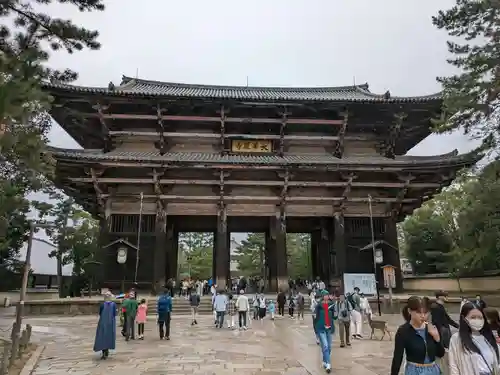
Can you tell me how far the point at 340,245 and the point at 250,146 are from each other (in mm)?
8059

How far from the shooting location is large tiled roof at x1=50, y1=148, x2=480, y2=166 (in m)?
20.5

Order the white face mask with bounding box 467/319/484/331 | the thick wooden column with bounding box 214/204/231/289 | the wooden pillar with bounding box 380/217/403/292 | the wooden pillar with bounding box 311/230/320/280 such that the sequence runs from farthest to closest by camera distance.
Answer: the wooden pillar with bounding box 311/230/320/280 < the wooden pillar with bounding box 380/217/403/292 < the thick wooden column with bounding box 214/204/231/289 < the white face mask with bounding box 467/319/484/331

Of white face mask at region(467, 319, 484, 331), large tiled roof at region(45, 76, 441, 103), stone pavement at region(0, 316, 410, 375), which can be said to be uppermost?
large tiled roof at region(45, 76, 441, 103)

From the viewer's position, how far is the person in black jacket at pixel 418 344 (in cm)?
377

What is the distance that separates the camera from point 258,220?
25.3 m

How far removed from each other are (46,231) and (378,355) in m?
29.6

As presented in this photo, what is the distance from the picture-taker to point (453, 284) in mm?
26297

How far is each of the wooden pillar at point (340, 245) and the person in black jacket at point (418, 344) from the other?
58.3ft

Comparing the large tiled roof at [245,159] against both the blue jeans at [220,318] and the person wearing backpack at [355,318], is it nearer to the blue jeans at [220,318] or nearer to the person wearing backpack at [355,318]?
the blue jeans at [220,318]

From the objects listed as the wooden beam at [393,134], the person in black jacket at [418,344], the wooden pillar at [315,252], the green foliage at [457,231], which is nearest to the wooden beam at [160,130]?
the wooden pillar at [315,252]

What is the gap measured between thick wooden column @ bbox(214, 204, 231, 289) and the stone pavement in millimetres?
6451

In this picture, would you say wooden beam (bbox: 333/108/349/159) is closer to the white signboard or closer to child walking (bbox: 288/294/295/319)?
the white signboard

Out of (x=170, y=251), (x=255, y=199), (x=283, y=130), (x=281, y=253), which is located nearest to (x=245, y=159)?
(x=255, y=199)

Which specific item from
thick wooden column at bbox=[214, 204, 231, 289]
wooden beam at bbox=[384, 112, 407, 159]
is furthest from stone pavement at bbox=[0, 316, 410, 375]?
wooden beam at bbox=[384, 112, 407, 159]
